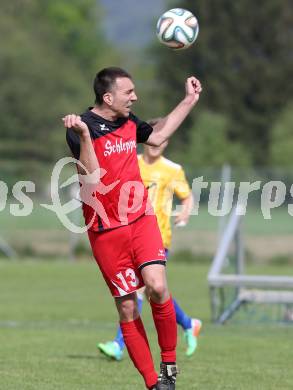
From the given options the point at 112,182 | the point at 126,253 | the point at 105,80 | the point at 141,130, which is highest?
the point at 105,80

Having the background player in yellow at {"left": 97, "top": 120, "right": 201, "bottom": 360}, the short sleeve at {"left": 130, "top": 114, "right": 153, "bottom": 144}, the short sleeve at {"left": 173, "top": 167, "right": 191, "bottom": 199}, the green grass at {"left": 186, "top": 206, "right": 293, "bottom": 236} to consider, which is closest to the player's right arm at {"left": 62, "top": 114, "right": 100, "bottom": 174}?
the short sleeve at {"left": 130, "top": 114, "right": 153, "bottom": 144}

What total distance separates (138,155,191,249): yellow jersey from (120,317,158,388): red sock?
3085 mm

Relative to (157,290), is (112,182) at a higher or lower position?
higher

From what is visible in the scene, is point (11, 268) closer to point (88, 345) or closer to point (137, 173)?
point (88, 345)

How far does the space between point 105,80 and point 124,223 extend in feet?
3.04

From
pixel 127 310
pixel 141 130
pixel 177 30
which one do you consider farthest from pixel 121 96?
pixel 127 310

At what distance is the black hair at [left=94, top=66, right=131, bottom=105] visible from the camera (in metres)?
7.03

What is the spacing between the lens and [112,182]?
22.7ft

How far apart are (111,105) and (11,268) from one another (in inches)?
655

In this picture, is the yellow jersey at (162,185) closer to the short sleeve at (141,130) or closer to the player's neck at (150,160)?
the player's neck at (150,160)

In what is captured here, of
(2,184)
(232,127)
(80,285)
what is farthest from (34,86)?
(80,285)

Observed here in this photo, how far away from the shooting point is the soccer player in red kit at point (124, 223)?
22.6 ft

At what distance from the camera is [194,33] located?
297 inches

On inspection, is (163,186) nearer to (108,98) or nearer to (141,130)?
Result: (141,130)
